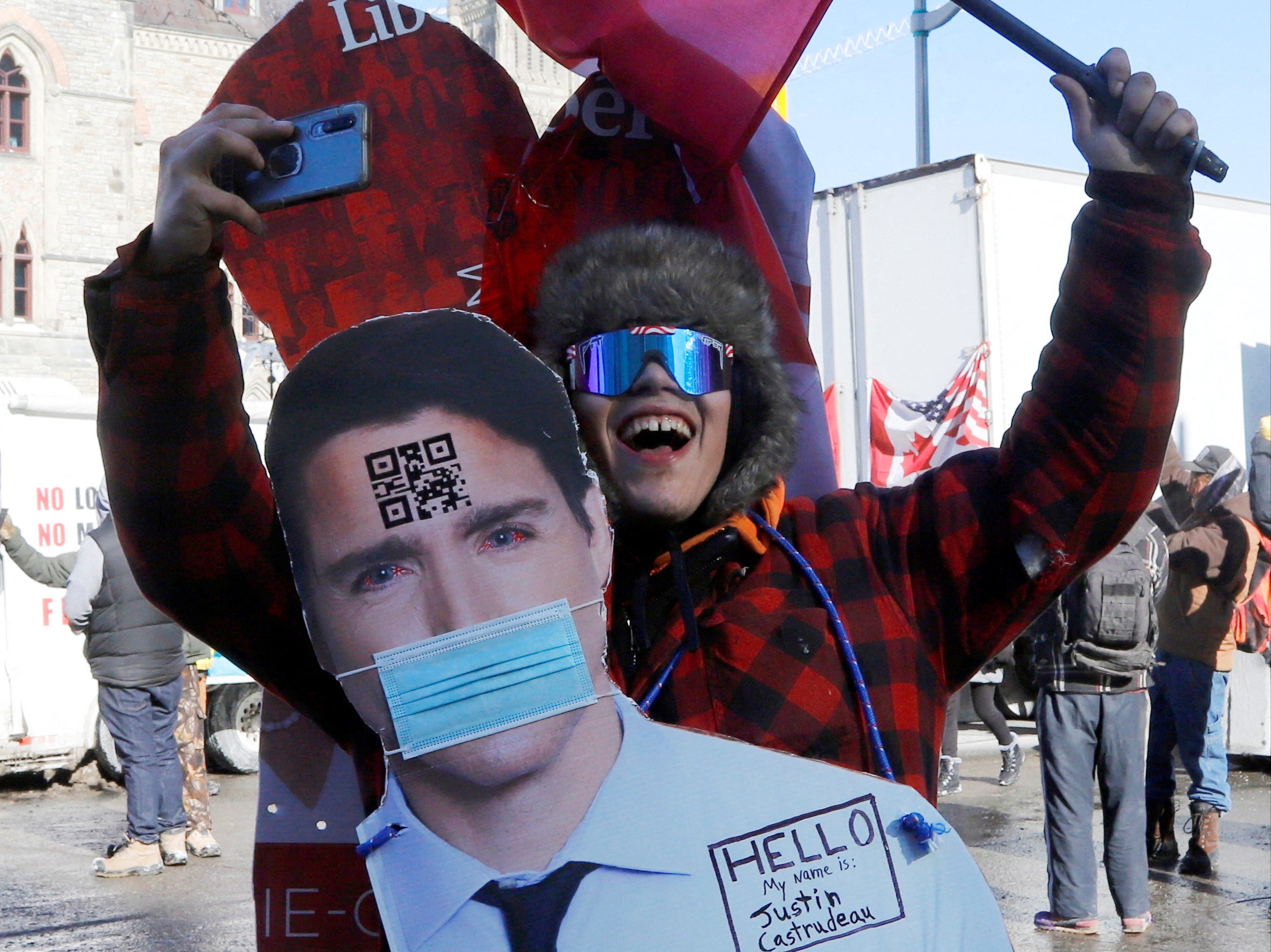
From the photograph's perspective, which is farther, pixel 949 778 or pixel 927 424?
pixel 927 424

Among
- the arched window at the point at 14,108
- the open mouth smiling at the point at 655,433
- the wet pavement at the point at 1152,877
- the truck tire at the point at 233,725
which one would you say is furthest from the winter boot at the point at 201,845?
the arched window at the point at 14,108

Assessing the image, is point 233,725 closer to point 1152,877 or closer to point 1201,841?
point 1152,877

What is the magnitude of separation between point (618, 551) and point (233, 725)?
9557mm

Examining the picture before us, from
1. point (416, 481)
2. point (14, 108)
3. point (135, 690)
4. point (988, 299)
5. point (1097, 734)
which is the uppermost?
point (14, 108)

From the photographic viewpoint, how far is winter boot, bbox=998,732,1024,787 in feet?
33.9

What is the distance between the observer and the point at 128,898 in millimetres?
7242

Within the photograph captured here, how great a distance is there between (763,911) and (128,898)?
636cm

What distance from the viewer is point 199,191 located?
1.62 metres

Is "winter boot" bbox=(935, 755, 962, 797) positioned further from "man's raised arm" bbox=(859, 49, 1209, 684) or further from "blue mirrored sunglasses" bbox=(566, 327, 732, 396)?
"blue mirrored sunglasses" bbox=(566, 327, 732, 396)

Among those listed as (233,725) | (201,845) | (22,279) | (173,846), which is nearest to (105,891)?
(173,846)

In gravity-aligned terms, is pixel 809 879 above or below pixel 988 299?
below

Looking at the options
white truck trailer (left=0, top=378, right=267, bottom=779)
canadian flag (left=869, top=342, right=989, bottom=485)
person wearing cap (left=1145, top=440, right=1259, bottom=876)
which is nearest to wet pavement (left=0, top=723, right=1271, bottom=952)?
person wearing cap (left=1145, top=440, right=1259, bottom=876)

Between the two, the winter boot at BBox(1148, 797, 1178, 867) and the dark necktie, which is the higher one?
the dark necktie

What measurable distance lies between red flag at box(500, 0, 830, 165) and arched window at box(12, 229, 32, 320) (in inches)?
1341
